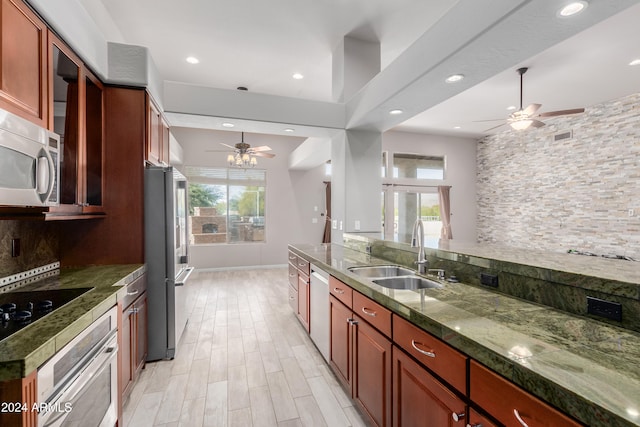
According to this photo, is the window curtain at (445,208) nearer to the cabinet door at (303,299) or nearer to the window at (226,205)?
the window at (226,205)

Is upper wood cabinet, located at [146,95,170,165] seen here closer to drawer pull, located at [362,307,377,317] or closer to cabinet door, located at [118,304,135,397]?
cabinet door, located at [118,304,135,397]

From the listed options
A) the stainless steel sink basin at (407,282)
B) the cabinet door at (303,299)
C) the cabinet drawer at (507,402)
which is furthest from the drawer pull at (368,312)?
the cabinet door at (303,299)

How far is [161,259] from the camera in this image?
2734mm

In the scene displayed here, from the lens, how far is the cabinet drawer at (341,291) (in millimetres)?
2102

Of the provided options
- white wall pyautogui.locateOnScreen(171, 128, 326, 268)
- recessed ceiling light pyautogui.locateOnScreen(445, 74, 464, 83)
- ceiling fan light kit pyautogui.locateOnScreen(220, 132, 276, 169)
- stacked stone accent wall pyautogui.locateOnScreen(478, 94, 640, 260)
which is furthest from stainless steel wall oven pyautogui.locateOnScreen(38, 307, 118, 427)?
stacked stone accent wall pyautogui.locateOnScreen(478, 94, 640, 260)

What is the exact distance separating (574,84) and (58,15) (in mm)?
6349

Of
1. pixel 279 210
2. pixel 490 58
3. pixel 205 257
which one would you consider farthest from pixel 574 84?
pixel 205 257

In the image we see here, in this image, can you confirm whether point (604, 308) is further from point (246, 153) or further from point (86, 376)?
point (246, 153)

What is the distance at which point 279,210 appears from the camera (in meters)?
7.34

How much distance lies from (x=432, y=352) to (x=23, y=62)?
2.51 meters

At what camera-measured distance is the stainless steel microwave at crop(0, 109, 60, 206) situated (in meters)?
1.27

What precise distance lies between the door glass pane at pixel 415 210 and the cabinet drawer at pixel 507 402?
21.8 feet

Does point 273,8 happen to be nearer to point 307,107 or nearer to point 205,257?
point 307,107

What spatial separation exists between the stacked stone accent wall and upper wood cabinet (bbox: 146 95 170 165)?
714 cm
